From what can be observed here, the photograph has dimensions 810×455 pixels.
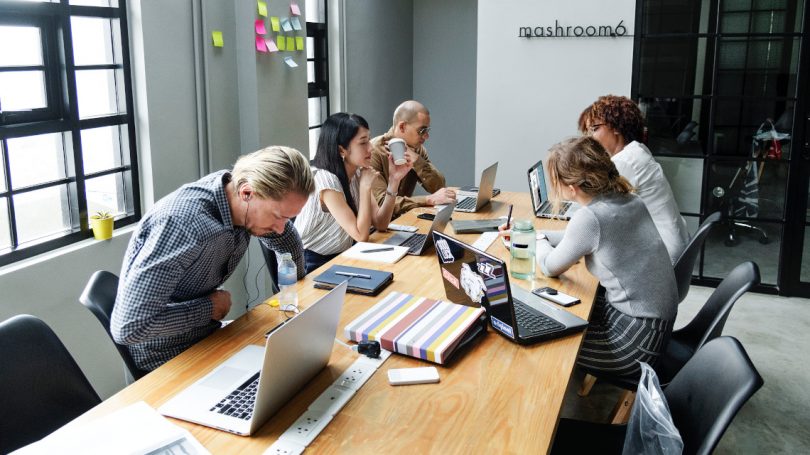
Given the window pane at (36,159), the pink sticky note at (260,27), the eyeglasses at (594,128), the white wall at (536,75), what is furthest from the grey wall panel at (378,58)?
the window pane at (36,159)

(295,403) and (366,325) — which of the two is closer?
(295,403)

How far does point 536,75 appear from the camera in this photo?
16.6 feet

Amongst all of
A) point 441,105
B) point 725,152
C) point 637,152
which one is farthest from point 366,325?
point 441,105

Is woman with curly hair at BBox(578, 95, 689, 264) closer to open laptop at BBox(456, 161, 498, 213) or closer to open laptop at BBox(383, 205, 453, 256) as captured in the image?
open laptop at BBox(456, 161, 498, 213)

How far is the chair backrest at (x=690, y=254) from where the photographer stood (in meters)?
3.12

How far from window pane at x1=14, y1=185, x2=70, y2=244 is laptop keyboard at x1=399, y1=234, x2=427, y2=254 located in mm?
1551

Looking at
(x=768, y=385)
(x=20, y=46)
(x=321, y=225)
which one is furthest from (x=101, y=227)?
(x=768, y=385)

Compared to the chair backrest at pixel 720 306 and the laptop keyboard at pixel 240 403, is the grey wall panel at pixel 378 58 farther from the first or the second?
the laptop keyboard at pixel 240 403

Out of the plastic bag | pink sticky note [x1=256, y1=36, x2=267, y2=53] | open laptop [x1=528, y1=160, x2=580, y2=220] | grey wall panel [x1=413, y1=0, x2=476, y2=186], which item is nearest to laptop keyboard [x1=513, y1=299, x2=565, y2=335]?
the plastic bag

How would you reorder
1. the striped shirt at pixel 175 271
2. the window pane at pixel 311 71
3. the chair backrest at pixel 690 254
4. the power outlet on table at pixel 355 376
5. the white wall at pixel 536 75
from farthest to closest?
the window pane at pixel 311 71 → the white wall at pixel 536 75 → the chair backrest at pixel 690 254 → the striped shirt at pixel 175 271 → the power outlet on table at pixel 355 376

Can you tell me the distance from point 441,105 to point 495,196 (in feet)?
9.84

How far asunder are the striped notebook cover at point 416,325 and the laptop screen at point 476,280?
47mm

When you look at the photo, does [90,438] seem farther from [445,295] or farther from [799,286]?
[799,286]

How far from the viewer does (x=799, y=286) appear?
15.6 feet
